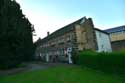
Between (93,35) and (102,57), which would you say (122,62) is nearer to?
(102,57)

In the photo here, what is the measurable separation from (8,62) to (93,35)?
25.8 m

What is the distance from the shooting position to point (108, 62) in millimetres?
23953

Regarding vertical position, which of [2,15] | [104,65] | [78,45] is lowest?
[104,65]

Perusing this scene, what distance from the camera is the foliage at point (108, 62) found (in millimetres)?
21580

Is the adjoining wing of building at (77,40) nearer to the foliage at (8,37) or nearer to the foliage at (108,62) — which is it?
the foliage at (108,62)

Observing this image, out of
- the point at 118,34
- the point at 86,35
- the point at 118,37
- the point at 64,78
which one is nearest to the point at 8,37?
the point at 64,78

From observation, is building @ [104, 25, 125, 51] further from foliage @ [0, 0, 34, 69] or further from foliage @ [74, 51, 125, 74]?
foliage @ [0, 0, 34, 69]

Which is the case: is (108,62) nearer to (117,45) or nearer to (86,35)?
(86,35)

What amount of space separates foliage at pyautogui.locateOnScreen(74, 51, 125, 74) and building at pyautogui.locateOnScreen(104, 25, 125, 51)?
91.6ft

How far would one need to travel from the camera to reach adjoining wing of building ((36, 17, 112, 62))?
45.2 meters

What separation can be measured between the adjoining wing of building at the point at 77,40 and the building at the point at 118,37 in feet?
8.66

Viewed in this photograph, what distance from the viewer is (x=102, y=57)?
2530 cm

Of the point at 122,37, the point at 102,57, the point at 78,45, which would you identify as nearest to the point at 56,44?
the point at 78,45

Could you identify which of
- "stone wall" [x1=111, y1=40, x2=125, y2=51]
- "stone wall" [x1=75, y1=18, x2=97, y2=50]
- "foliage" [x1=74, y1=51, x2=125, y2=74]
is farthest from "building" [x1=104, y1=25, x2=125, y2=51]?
"foliage" [x1=74, y1=51, x2=125, y2=74]
